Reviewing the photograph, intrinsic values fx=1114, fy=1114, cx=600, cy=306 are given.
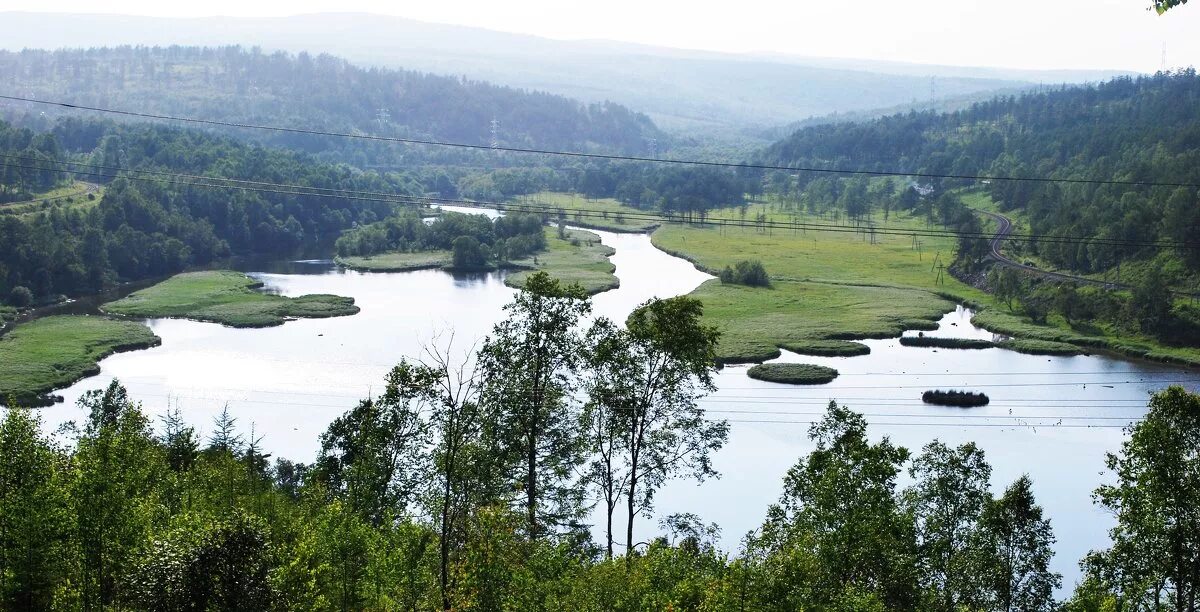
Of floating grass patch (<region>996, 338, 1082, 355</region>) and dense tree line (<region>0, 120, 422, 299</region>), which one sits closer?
floating grass patch (<region>996, 338, 1082, 355</region>)

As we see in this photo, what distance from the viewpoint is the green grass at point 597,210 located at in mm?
107812

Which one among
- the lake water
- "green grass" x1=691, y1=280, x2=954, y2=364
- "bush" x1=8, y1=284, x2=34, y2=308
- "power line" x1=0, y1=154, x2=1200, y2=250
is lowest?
the lake water

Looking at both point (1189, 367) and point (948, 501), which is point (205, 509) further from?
point (1189, 367)

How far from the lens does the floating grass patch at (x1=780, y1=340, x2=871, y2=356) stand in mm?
54625

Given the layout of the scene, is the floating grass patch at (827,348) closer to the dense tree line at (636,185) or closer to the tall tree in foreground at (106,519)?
the tall tree in foreground at (106,519)

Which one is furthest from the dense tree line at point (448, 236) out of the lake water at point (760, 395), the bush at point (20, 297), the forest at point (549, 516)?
the forest at point (549, 516)

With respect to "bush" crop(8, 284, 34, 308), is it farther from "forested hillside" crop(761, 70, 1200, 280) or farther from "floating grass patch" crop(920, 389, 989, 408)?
"forested hillside" crop(761, 70, 1200, 280)

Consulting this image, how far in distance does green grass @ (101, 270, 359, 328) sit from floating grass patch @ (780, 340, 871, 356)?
2479 centimetres

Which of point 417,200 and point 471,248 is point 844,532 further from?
point 417,200

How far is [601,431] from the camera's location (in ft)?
74.9

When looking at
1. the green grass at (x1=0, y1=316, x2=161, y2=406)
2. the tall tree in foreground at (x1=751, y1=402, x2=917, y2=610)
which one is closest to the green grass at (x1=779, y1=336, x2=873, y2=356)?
the green grass at (x1=0, y1=316, x2=161, y2=406)

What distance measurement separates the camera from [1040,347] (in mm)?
55312

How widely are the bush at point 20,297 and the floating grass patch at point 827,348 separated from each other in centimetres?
4255

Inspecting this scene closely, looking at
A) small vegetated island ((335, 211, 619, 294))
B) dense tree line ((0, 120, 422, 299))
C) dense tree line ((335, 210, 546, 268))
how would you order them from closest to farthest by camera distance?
1. dense tree line ((0, 120, 422, 299))
2. small vegetated island ((335, 211, 619, 294))
3. dense tree line ((335, 210, 546, 268))
